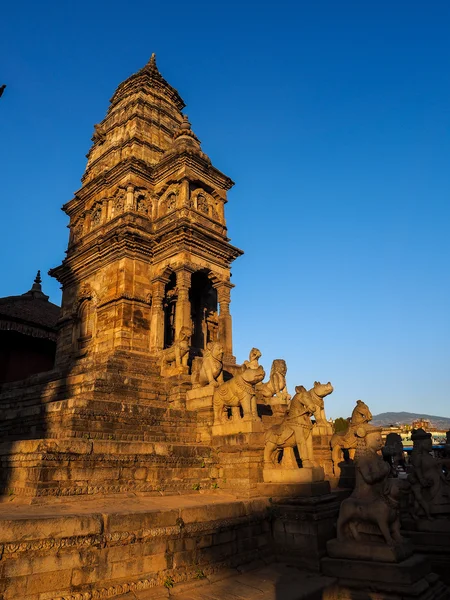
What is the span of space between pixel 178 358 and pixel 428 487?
8779mm

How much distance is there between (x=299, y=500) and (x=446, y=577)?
332 centimetres

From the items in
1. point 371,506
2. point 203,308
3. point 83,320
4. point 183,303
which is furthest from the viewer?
point 203,308

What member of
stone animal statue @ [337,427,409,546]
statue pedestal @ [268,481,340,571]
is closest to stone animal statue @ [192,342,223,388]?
statue pedestal @ [268,481,340,571]

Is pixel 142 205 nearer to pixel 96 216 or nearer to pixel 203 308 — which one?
pixel 96 216

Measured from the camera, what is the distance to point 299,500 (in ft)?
26.3

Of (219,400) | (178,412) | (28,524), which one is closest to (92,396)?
(178,412)

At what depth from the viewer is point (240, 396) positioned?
34.7 feet

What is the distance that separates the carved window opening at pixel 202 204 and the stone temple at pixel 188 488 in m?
2.69

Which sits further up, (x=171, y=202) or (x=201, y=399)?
(x=171, y=202)

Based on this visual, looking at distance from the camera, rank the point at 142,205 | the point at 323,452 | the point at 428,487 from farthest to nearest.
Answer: the point at 142,205, the point at 323,452, the point at 428,487

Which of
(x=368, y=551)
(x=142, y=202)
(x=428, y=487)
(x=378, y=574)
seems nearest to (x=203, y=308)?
(x=142, y=202)

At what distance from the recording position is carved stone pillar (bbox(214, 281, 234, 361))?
19.8m

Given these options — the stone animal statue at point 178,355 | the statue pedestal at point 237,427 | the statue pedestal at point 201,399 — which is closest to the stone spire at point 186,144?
the stone animal statue at point 178,355

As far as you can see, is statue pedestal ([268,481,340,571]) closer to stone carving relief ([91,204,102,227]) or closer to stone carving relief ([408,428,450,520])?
stone carving relief ([408,428,450,520])
